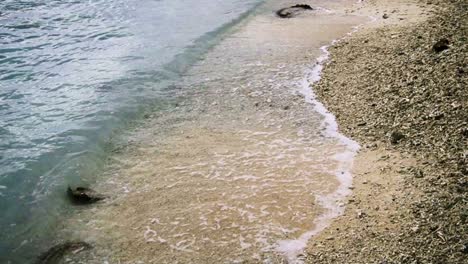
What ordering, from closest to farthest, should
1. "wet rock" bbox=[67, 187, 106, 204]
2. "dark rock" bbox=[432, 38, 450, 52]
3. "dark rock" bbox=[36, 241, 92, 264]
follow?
"dark rock" bbox=[36, 241, 92, 264], "wet rock" bbox=[67, 187, 106, 204], "dark rock" bbox=[432, 38, 450, 52]

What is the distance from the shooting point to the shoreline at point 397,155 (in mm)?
5023

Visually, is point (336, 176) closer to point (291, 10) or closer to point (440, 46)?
point (440, 46)

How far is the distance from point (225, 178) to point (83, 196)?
6.07ft

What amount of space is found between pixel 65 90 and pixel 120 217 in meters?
4.55

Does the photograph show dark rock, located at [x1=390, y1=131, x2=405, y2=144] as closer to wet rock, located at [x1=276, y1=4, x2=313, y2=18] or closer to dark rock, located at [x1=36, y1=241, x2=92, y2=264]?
dark rock, located at [x1=36, y1=241, x2=92, y2=264]

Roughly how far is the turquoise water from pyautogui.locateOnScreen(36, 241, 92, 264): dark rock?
23cm

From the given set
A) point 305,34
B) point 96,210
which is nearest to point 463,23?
point 305,34

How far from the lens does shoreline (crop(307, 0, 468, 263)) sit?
502cm

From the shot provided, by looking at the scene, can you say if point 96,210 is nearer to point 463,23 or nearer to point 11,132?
point 11,132

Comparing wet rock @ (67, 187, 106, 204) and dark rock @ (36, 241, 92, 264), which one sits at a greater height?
wet rock @ (67, 187, 106, 204)

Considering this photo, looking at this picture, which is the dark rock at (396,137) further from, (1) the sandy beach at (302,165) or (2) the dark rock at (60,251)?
(2) the dark rock at (60,251)

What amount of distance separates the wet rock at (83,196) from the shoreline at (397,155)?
2.86 m

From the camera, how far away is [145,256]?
17.7 ft

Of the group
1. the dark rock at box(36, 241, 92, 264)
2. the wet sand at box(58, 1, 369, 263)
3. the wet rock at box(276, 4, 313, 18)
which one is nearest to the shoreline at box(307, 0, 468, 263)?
the wet sand at box(58, 1, 369, 263)
